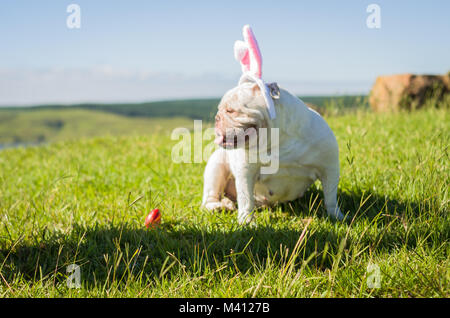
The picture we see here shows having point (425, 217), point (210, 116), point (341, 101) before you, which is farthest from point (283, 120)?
point (341, 101)

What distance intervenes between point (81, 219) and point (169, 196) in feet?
2.81

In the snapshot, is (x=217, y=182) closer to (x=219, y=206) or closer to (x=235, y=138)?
(x=219, y=206)

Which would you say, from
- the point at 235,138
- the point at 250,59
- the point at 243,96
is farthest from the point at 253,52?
the point at 235,138

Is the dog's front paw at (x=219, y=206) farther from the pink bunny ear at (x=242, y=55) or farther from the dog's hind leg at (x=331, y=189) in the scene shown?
the pink bunny ear at (x=242, y=55)

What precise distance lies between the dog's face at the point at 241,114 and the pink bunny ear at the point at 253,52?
128 millimetres

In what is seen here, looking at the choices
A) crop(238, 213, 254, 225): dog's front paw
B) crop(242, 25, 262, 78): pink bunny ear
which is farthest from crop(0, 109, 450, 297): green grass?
crop(242, 25, 262, 78): pink bunny ear

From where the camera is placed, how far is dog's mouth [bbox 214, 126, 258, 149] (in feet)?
8.16

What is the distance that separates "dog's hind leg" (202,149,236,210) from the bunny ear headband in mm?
799

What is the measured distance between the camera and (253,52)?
2619 mm

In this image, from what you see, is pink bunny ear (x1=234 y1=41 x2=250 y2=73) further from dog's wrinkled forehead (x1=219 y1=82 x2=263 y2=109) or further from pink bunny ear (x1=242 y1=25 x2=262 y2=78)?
dog's wrinkled forehead (x1=219 y1=82 x2=263 y2=109)

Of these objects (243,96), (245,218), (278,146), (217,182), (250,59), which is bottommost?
(245,218)

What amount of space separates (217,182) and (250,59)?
1.12 meters

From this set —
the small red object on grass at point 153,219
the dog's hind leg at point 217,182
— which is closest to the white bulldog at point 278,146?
the dog's hind leg at point 217,182
